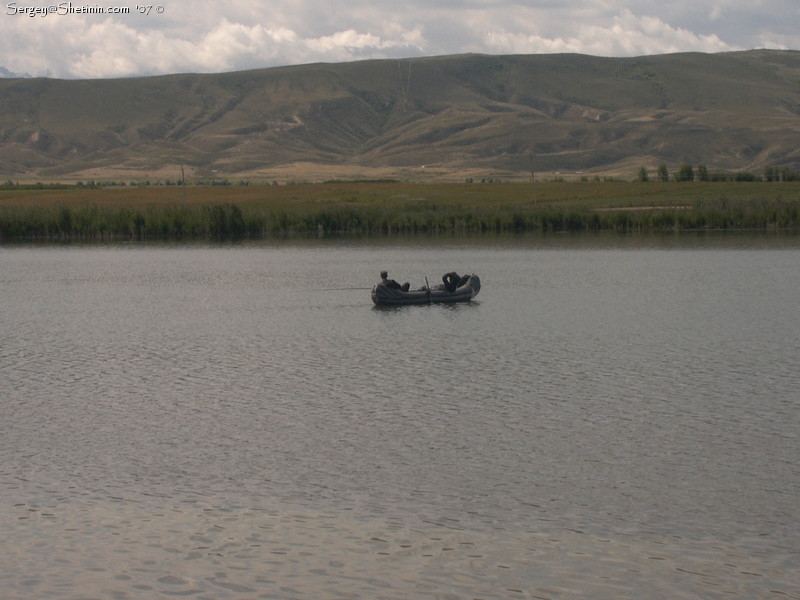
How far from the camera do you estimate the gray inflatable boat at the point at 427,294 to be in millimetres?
40281

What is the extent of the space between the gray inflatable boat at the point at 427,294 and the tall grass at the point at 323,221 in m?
46.2

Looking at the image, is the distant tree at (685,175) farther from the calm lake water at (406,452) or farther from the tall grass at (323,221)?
the calm lake water at (406,452)

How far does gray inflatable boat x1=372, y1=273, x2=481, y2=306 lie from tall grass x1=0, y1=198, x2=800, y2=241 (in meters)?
Answer: 46.2

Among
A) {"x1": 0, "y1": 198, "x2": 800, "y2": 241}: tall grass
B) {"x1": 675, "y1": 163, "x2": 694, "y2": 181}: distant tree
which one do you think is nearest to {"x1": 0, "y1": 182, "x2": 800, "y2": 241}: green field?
{"x1": 0, "y1": 198, "x2": 800, "y2": 241}: tall grass

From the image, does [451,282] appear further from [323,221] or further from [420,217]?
[323,221]

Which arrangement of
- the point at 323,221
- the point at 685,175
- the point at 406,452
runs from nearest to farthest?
1. the point at 406,452
2. the point at 323,221
3. the point at 685,175

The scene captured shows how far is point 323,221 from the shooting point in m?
92.2

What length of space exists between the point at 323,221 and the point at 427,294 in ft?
171

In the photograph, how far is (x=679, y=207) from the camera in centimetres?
9469

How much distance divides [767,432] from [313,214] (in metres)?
75.5

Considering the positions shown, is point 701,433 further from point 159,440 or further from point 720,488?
point 159,440

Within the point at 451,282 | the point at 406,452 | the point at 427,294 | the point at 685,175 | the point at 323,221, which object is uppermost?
the point at 685,175

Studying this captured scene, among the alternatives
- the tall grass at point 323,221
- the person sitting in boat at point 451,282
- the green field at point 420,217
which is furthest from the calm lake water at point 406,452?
the tall grass at point 323,221

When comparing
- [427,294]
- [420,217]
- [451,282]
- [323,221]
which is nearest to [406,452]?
[427,294]
